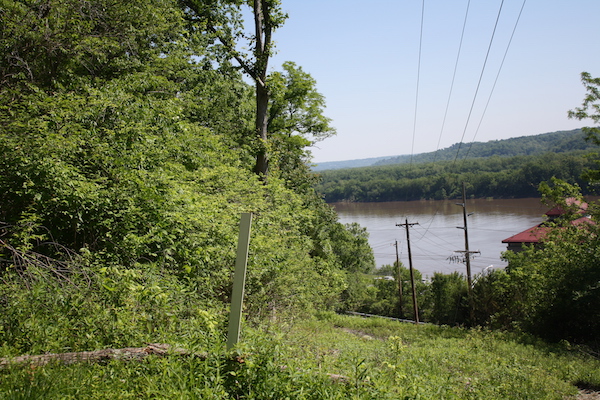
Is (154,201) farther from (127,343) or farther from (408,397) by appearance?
(408,397)

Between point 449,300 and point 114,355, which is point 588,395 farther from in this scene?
point 449,300

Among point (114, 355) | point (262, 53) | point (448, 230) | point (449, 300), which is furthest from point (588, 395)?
point (448, 230)

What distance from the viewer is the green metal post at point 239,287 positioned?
12.4 feet

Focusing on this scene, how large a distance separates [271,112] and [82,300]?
62.5 ft

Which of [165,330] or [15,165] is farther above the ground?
[15,165]

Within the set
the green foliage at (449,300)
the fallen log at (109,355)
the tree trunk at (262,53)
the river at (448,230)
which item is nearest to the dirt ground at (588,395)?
the fallen log at (109,355)

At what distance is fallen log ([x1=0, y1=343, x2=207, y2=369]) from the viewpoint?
3.68m

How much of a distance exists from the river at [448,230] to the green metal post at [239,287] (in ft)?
155

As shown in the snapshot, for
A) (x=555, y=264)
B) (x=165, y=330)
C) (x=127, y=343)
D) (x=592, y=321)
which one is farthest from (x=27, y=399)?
(x=555, y=264)

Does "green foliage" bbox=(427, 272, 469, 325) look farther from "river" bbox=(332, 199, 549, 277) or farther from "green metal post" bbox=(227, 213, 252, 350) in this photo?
"green metal post" bbox=(227, 213, 252, 350)

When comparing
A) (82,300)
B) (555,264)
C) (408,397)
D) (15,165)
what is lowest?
(555,264)

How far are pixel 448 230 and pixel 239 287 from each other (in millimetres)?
75107

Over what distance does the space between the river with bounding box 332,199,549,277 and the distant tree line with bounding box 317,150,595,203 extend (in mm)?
3267

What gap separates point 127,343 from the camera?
166 inches
